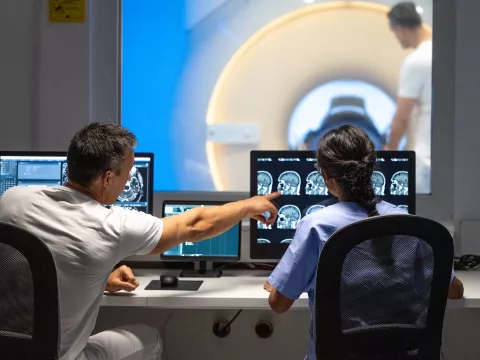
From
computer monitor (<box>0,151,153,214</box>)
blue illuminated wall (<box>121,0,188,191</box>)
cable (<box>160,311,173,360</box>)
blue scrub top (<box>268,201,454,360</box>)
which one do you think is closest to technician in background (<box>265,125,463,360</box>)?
blue scrub top (<box>268,201,454,360</box>)

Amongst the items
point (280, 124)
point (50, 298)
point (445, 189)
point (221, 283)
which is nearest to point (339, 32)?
point (280, 124)

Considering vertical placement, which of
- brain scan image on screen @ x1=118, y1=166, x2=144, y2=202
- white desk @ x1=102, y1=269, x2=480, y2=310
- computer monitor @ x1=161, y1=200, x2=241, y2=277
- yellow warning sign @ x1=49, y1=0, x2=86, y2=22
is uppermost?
yellow warning sign @ x1=49, y1=0, x2=86, y2=22

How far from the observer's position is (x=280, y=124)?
301cm

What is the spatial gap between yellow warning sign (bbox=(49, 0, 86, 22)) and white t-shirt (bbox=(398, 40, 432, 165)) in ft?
5.20

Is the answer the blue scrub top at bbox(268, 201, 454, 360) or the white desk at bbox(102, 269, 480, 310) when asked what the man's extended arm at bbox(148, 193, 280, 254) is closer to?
the white desk at bbox(102, 269, 480, 310)

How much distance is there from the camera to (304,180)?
8.20 feet

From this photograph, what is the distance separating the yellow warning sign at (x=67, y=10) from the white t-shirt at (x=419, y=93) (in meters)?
1.58

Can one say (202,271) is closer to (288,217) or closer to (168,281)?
(168,281)

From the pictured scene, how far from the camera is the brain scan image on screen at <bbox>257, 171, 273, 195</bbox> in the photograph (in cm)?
250

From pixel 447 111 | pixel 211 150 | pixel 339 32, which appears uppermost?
pixel 339 32

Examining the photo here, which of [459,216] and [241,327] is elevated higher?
[459,216]

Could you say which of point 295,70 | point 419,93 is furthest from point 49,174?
point 419,93

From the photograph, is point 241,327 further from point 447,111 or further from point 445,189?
point 447,111

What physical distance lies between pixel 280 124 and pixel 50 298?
170cm
